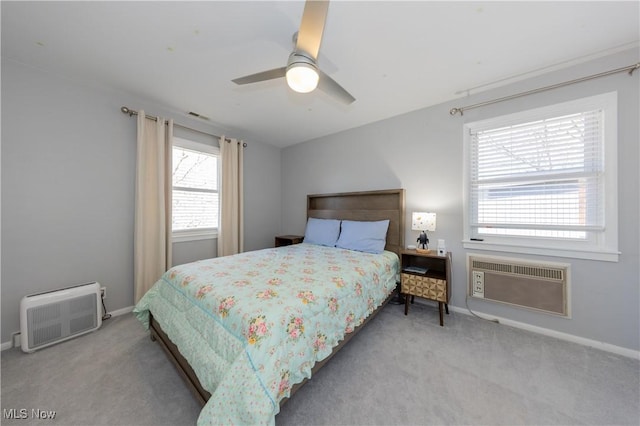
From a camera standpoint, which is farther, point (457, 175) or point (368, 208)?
point (368, 208)

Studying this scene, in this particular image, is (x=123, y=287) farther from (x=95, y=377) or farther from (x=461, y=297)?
(x=461, y=297)

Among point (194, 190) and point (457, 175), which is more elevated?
point (457, 175)

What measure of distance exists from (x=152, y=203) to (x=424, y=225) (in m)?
3.42

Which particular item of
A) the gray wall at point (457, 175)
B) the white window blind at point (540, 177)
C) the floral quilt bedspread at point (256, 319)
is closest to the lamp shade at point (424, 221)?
the gray wall at point (457, 175)

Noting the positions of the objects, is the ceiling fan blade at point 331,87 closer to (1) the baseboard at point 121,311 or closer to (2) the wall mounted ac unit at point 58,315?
(2) the wall mounted ac unit at point 58,315

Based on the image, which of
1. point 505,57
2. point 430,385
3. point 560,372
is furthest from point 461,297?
point 505,57

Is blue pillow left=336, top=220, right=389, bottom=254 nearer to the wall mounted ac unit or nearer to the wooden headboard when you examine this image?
the wooden headboard

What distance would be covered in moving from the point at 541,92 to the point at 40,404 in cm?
475

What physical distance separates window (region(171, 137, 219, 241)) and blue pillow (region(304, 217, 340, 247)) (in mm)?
1541

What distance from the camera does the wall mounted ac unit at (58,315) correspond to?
1.90 meters

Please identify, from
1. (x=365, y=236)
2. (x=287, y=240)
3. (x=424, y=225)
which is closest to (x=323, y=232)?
(x=365, y=236)

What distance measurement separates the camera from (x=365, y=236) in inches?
115

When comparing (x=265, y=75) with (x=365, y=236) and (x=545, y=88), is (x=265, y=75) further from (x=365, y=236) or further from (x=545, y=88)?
(x=545, y=88)

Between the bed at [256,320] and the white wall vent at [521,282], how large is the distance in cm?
102
